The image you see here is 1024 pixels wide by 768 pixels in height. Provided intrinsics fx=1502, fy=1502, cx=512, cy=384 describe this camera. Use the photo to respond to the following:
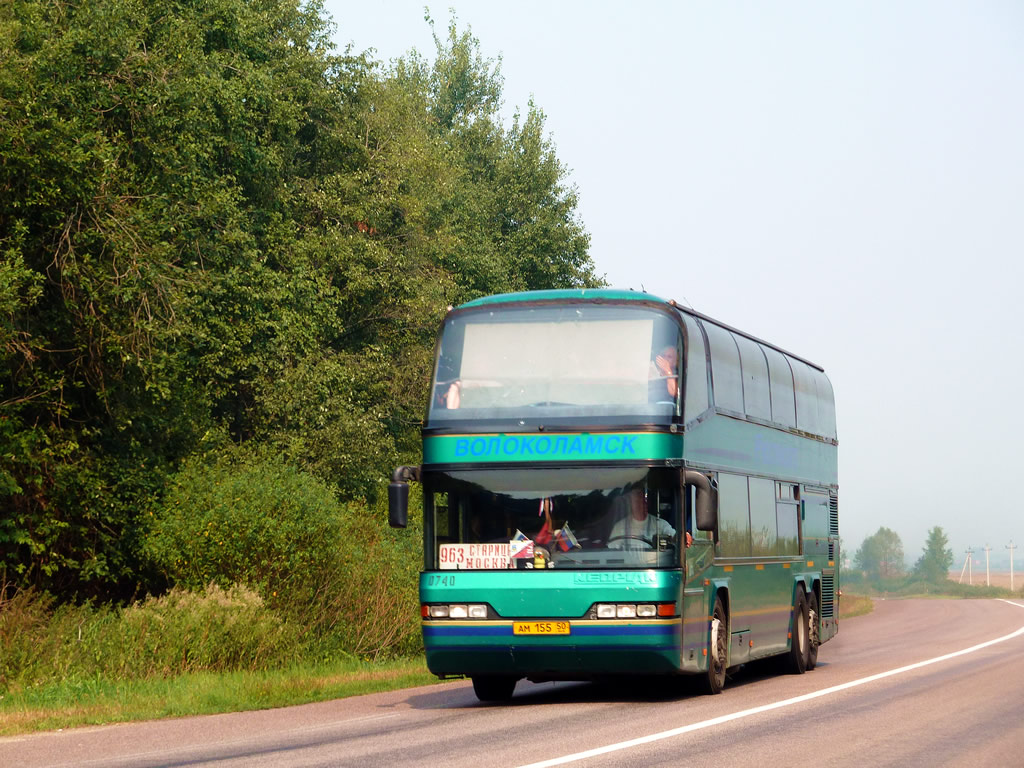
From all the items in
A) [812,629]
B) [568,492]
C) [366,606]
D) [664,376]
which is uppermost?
[664,376]

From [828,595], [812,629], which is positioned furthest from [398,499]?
[828,595]

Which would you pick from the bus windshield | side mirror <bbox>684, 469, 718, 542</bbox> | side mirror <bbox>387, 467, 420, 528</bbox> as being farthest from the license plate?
side mirror <bbox>684, 469, 718, 542</bbox>

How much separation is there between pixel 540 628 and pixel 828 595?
10039 mm

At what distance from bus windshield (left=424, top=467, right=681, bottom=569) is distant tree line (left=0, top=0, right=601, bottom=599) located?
840 cm

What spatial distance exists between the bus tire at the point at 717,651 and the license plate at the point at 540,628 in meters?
2.22

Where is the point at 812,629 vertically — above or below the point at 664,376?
below

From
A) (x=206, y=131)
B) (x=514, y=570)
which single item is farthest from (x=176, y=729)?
(x=206, y=131)

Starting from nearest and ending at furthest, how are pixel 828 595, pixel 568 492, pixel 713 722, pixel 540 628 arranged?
1. pixel 713 722
2. pixel 540 628
3. pixel 568 492
4. pixel 828 595

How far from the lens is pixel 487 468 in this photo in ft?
50.3

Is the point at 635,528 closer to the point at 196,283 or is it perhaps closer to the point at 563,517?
the point at 563,517

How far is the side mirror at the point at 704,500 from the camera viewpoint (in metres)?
14.9

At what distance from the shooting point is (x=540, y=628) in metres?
15.0

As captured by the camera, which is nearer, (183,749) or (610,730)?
(183,749)

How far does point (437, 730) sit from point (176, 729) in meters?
2.46
